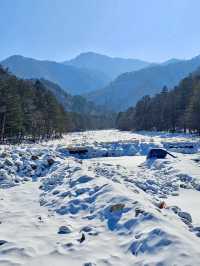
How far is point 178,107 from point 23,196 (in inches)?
3149

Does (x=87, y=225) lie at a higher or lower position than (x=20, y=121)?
lower

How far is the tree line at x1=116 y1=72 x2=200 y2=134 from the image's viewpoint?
69.0 meters

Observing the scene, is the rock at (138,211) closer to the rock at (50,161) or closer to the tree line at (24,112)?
the rock at (50,161)

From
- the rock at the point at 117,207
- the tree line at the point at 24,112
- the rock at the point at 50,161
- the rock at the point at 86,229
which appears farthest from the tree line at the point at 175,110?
the rock at the point at 86,229

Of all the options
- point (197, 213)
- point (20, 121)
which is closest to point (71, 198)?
point (197, 213)

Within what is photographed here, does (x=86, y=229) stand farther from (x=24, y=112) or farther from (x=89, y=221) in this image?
(x=24, y=112)

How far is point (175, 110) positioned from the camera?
8950cm

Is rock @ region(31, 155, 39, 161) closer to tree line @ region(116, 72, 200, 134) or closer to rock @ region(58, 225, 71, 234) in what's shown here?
rock @ region(58, 225, 71, 234)

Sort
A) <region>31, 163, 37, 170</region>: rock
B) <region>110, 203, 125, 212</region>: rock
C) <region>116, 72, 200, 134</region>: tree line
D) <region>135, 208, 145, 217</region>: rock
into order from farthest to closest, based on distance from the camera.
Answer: <region>116, 72, 200, 134</region>: tree line, <region>31, 163, 37, 170</region>: rock, <region>110, 203, 125, 212</region>: rock, <region>135, 208, 145, 217</region>: rock

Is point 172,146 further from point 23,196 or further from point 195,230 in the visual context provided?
point 195,230

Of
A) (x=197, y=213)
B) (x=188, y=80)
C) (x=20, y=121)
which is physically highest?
(x=188, y=80)

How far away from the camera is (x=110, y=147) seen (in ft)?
136

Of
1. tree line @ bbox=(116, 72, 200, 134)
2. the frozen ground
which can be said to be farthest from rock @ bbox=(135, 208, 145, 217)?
tree line @ bbox=(116, 72, 200, 134)

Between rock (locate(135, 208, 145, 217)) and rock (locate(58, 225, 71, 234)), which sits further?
rock (locate(135, 208, 145, 217))
